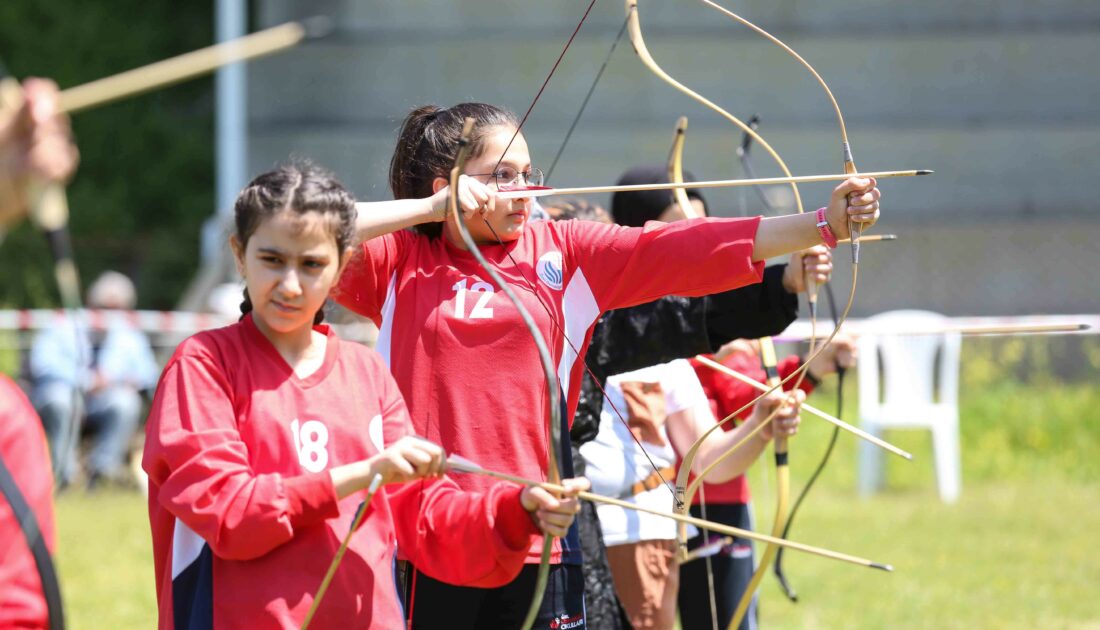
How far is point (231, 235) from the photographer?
7.06 ft

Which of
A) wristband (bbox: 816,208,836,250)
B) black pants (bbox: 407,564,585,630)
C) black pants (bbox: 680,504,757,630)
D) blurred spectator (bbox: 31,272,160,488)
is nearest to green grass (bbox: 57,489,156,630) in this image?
blurred spectator (bbox: 31,272,160,488)

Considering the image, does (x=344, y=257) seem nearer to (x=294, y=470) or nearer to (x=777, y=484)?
(x=294, y=470)

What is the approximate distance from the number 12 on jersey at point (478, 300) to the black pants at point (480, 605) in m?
0.44

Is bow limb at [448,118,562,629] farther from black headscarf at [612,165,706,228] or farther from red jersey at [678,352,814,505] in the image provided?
red jersey at [678,352,814,505]

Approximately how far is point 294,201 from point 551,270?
57 cm

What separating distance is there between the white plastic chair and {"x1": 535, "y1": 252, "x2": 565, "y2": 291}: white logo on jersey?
6070mm

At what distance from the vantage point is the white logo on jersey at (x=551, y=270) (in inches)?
97.2

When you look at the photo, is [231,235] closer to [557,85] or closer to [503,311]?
[503,311]

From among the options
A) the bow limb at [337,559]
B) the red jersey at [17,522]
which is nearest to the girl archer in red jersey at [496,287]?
the bow limb at [337,559]

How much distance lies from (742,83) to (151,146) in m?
6.40

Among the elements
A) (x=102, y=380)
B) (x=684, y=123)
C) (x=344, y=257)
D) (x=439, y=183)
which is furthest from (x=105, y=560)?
(x=344, y=257)

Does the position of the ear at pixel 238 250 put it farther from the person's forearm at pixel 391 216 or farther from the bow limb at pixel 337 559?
the bow limb at pixel 337 559

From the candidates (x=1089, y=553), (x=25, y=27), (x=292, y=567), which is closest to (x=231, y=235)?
(x=292, y=567)

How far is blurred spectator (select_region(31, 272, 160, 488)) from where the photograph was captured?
25.5 ft
